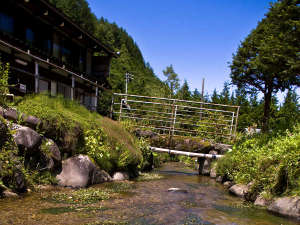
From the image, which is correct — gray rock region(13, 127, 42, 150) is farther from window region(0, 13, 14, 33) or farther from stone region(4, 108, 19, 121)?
window region(0, 13, 14, 33)

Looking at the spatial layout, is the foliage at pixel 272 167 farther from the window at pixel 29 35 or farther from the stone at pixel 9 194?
the window at pixel 29 35

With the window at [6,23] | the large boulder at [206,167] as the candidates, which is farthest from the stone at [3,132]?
the large boulder at [206,167]

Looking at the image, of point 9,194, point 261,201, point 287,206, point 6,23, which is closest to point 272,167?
point 261,201

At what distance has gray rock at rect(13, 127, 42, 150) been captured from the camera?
5.92 m

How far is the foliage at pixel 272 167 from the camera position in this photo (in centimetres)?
595

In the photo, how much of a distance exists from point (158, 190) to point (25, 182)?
12.2 ft

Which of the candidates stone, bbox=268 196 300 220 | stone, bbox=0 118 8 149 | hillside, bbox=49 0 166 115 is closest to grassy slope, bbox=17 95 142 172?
stone, bbox=0 118 8 149

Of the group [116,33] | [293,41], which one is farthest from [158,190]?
[116,33]

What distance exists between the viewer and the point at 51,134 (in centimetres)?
720

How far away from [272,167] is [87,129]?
5920 mm

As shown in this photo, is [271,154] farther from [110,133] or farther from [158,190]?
[110,133]

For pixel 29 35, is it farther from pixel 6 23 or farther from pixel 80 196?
pixel 80 196

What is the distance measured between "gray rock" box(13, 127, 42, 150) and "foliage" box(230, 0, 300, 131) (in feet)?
26.5

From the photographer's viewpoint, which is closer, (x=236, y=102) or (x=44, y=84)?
(x=44, y=84)
